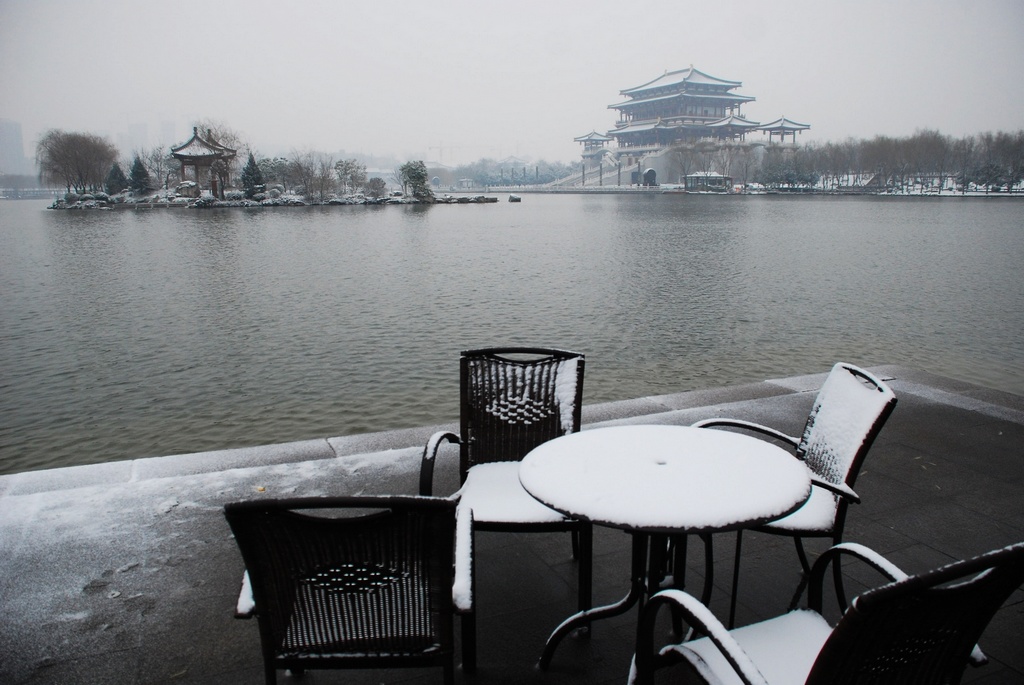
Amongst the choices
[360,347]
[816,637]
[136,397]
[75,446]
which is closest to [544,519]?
[816,637]

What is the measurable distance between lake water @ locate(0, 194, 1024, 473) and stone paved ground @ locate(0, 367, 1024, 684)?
121 inches

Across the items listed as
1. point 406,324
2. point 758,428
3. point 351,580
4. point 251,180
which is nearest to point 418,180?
point 251,180

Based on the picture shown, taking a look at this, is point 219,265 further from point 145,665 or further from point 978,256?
point 978,256

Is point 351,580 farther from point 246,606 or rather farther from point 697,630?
point 697,630

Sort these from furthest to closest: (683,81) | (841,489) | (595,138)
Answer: (595,138)
(683,81)
(841,489)

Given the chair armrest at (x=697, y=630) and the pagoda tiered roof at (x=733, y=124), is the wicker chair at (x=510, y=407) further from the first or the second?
the pagoda tiered roof at (x=733, y=124)

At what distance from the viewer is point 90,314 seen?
46.4 ft

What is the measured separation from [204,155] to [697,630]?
239ft

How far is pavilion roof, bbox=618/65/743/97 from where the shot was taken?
11022 centimetres

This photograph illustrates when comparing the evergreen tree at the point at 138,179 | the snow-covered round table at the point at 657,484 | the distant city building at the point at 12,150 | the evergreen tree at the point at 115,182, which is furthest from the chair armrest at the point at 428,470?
the distant city building at the point at 12,150

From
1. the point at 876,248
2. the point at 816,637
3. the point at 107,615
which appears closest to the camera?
the point at 816,637

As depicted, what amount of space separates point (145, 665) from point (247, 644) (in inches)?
13.1

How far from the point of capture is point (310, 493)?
4.05 metres

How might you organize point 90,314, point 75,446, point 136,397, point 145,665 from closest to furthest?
point 145,665 → point 75,446 → point 136,397 → point 90,314
